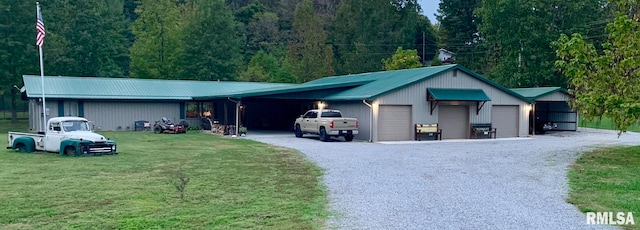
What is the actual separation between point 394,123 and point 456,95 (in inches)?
136

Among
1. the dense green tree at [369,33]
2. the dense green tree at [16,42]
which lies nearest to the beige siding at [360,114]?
the dense green tree at [16,42]

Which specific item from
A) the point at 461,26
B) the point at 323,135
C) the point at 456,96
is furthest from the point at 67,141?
the point at 461,26

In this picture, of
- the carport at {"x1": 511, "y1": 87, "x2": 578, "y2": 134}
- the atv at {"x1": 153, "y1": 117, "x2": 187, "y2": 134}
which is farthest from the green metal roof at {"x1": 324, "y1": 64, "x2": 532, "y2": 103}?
the atv at {"x1": 153, "y1": 117, "x2": 187, "y2": 134}

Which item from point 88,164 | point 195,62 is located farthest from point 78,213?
point 195,62

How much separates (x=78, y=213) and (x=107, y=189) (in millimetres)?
1923

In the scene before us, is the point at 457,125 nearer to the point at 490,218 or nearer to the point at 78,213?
the point at 490,218

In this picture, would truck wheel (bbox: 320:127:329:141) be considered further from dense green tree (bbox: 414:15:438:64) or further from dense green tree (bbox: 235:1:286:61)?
dense green tree (bbox: 414:15:438:64)

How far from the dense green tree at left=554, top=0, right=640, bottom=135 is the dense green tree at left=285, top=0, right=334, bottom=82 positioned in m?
35.6

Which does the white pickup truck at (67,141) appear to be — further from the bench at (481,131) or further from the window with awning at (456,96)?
the bench at (481,131)

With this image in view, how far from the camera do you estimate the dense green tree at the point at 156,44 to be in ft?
148

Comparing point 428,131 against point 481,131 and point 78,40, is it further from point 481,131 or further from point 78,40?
point 78,40

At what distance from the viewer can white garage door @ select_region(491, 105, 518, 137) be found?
24875 millimetres

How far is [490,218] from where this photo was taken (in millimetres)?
6723

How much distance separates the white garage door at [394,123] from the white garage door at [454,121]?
2.00m
